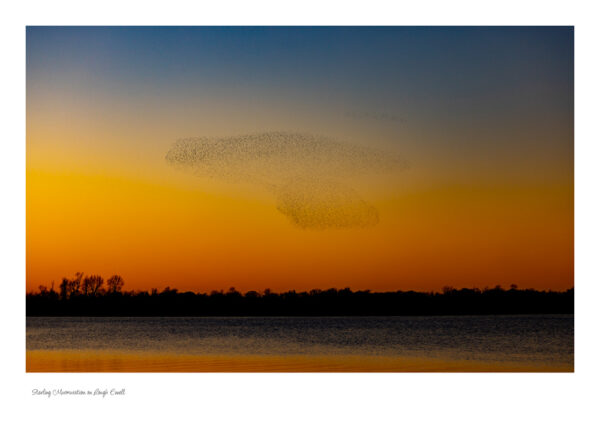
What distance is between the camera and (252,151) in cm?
1895

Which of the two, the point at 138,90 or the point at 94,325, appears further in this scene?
the point at 94,325

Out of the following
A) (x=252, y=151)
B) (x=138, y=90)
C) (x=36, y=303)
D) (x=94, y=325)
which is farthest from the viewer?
(x=94, y=325)

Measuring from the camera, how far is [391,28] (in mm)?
17281

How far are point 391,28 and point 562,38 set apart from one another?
4.57 meters

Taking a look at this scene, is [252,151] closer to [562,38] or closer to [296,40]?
[296,40]

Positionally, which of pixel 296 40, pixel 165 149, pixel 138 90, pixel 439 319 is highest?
pixel 296 40

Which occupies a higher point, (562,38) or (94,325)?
(562,38)

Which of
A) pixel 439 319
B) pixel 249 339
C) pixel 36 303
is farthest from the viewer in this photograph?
pixel 439 319
